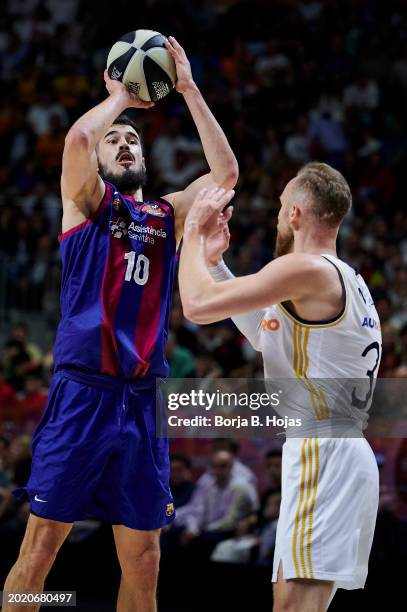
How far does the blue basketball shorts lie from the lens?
446cm

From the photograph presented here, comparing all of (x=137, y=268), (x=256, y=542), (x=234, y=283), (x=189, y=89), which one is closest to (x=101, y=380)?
(x=137, y=268)

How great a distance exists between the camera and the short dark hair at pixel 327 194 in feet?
13.0

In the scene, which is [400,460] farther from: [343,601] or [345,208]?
[345,208]

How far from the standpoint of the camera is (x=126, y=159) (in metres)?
5.07

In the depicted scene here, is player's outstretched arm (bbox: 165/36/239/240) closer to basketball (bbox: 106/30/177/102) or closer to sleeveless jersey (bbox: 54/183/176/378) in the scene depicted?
basketball (bbox: 106/30/177/102)

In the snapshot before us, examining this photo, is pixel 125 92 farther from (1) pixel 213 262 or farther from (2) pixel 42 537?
(2) pixel 42 537

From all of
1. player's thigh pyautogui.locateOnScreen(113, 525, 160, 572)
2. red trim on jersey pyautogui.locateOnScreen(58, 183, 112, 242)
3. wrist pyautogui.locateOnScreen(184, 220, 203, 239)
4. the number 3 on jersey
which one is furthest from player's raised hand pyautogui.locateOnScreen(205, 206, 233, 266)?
player's thigh pyautogui.locateOnScreen(113, 525, 160, 572)

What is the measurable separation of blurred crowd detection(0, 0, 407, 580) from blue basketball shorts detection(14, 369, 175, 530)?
9.67 feet

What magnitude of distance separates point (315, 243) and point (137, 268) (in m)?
1.12

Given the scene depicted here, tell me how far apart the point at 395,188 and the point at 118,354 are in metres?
8.62

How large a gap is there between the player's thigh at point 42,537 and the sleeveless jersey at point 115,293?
0.77 m

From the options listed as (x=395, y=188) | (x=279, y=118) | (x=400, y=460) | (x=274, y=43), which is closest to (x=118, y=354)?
(x=400, y=460)

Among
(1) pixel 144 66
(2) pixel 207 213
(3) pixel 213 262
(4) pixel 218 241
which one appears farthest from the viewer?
(1) pixel 144 66

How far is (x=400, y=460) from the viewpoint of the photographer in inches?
284
